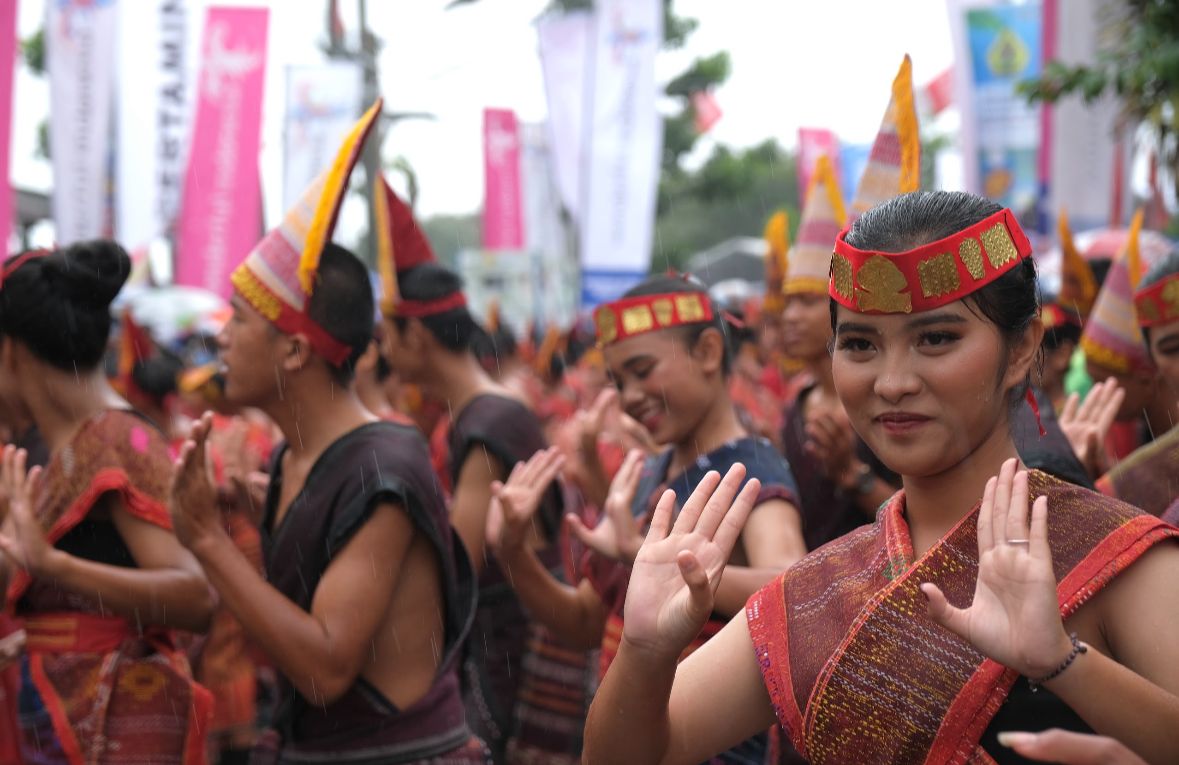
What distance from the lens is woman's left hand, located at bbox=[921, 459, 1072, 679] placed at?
1.63 meters

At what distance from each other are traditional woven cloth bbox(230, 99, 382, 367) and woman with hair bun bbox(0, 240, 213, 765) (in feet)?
1.99

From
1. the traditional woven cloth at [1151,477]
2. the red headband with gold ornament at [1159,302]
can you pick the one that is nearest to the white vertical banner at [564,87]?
the red headband with gold ornament at [1159,302]

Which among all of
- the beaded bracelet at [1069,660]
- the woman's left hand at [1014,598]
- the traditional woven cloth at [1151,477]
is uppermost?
the woman's left hand at [1014,598]

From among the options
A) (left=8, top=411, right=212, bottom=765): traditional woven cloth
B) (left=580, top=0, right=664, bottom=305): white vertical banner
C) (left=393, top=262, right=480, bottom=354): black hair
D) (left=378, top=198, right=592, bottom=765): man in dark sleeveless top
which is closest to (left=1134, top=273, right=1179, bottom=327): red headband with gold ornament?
(left=378, top=198, right=592, bottom=765): man in dark sleeveless top

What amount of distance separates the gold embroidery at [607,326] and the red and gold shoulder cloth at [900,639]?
6.30 ft

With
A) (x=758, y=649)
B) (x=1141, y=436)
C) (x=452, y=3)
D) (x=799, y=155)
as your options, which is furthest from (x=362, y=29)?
(x=758, y=649)

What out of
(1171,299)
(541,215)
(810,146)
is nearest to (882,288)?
(1171,299)

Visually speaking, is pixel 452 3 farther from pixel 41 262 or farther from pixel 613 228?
pixel 41 262

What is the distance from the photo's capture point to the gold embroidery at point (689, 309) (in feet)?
13.0

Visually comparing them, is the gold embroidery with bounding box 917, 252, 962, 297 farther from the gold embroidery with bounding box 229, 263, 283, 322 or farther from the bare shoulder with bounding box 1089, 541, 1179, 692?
the gold embroidery with bounding box 229, 263, 283, 322

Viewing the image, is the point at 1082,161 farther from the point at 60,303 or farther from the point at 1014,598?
the point at 1014,598

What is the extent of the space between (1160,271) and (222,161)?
29.4 feet

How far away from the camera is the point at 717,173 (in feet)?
88.4

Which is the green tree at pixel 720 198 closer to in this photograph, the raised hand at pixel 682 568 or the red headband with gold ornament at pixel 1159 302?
the red headband with gold ornament at pixel 1159 302
